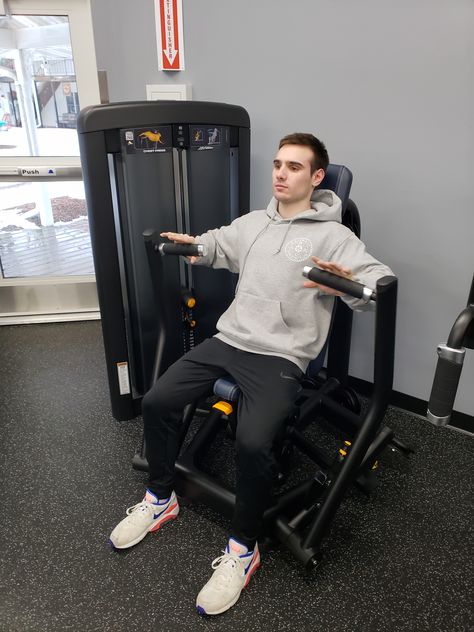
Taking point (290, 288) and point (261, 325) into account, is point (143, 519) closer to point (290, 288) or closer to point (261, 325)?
point (261, 325)

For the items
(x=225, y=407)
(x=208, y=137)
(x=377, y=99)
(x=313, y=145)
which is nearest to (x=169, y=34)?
(x=208, y=137)

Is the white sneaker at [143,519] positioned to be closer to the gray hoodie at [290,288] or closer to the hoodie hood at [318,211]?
the gray hoodie at [290,288]

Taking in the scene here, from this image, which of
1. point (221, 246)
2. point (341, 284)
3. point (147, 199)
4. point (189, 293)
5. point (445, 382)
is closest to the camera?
point (445, 382)

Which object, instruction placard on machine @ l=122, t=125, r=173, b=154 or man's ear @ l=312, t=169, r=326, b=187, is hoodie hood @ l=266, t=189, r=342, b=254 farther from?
instruction placard on machine @ l=122, t=125, r=173, b=154

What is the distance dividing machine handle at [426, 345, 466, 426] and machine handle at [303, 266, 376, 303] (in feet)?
0.76

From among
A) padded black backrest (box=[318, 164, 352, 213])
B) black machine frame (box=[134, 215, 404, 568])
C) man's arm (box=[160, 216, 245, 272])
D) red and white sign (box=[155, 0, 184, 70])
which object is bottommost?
black machine frame (box=[134, 215, 404, 568])

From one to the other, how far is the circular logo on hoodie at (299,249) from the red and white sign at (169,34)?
1.30m

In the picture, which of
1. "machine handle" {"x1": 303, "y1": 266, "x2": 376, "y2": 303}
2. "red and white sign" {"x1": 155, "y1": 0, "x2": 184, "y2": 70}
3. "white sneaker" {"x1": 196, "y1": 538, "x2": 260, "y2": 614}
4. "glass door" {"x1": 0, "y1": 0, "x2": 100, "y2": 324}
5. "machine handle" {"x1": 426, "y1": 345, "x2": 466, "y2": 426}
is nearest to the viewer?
"machine handle" {"x1": 426, "y1": 345, "x2": 466, "y2": 426}

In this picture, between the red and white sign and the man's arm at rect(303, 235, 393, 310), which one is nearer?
the man's arm at rect(303, 235, 393, 310)

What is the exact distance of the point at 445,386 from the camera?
3.34 ft

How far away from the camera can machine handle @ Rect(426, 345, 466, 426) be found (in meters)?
1.00

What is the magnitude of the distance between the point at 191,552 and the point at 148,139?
150 centimetres

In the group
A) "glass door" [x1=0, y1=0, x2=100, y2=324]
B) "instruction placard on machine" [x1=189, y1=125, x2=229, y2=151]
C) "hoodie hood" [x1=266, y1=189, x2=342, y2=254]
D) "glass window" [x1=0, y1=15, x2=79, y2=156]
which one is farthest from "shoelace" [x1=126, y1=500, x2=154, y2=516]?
"glass window" [x1=0, y1=15, x2=79, y2=156]

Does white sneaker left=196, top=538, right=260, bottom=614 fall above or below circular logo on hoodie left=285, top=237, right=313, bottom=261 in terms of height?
below
